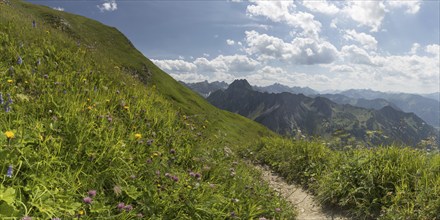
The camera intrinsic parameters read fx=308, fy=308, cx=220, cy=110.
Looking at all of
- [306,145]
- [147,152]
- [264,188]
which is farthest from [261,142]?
[147,152]

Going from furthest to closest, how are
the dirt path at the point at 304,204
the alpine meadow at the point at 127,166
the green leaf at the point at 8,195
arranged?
the dirt path at the point at 304,204 → the alpine meadow at the point at 127,166 → the green leaf at the point at 8,195

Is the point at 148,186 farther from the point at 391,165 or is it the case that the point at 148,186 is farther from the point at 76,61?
the point at 76,61

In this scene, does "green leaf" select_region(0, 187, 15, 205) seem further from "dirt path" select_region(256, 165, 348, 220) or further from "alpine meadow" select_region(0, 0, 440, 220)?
"dirt path" select_region(256, 165, 348, 220)

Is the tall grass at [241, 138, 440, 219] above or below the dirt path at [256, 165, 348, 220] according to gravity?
above

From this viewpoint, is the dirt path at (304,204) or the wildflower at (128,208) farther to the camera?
the dirt path at (304,204)

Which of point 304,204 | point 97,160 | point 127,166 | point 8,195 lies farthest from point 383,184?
point 8,195

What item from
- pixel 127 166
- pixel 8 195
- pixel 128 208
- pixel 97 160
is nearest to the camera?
pixel 8 195

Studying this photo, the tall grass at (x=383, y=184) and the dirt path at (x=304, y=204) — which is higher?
the tall grass at (x=383, y=184)

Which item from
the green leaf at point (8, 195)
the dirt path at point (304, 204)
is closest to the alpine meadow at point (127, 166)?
the green leaf at point (8, 195)

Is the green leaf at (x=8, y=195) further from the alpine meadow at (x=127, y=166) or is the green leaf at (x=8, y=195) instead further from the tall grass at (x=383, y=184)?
the tall grass at (x=383, y=184)

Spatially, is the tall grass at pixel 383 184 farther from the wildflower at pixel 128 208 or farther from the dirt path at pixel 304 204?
the wildflower at pixel 128 208

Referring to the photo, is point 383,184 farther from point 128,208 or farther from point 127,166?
point 128,208

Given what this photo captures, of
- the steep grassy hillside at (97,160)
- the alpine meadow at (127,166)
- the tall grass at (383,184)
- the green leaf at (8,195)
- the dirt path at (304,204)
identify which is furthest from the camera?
the dirt path at (304,204)

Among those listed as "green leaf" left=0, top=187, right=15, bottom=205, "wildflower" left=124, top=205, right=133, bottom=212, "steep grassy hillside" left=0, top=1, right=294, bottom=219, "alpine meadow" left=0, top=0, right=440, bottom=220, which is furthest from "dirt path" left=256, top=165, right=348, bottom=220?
"green leaf" left=0, top=187, right=15, bottom=205
